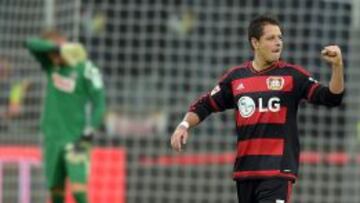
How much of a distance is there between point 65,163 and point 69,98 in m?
0.61

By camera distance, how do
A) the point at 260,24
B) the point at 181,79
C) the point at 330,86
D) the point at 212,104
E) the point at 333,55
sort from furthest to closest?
1. the point at 181,79
2. the point at 212,104
3. the point at 260,24
4. the point at 330,86
5. the point at 333,55

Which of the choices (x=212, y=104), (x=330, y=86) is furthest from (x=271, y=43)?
(x=212, y=104)

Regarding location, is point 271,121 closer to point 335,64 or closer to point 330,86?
point 330,86

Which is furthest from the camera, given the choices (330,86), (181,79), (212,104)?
(181,79)

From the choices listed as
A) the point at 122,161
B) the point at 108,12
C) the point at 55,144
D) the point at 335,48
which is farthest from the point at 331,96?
the point at 108,12

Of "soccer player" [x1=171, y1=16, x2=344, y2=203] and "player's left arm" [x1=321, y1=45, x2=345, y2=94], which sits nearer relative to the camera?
"player's left arm" [x1=321, y1=45, x2=345, y2=94]

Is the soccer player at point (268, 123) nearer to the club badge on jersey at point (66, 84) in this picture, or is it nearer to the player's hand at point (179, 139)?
the player's hand at point (179, 139)

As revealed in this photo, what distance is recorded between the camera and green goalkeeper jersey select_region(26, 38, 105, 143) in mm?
10406

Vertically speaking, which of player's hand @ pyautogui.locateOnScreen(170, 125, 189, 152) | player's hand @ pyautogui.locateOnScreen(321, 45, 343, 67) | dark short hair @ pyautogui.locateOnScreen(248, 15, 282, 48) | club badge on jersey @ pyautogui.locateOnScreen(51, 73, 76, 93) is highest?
dark short hair @ pyautogui.locateOnScreen(248, 15, 282, 48)

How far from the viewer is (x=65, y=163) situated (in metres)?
10.4

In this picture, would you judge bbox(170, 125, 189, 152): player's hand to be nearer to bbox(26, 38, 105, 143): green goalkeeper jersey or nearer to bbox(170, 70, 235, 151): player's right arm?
bbox(170, 70, 235, 151): player's right arm

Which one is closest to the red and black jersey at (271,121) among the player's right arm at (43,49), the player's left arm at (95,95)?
the player's left arm at (95,95)

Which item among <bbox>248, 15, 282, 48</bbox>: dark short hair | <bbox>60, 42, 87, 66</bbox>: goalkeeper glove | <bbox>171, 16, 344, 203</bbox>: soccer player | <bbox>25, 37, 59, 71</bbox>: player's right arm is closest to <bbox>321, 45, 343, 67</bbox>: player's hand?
<bbox>171, 16, 344, 203</bbox>: soccer player

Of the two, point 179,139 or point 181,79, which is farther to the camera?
point 181,79
